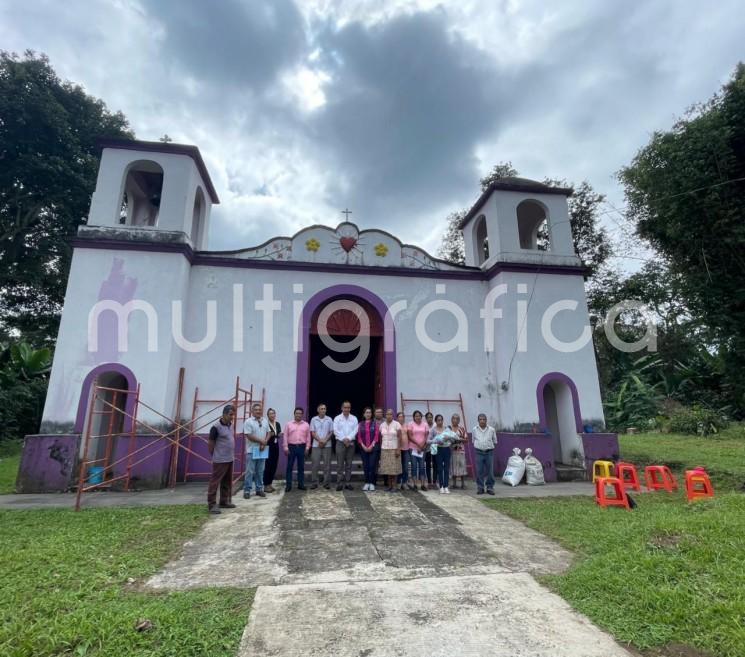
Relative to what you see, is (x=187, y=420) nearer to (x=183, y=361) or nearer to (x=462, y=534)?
(x=183, y=361)

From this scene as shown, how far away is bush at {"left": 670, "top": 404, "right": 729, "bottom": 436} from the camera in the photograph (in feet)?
48.4

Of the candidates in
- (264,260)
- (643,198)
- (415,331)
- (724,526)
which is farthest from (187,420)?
(643,198)

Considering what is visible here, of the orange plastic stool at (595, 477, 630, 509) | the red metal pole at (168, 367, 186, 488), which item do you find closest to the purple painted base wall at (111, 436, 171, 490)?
the red metal pole at (168, 367, 186, 488)

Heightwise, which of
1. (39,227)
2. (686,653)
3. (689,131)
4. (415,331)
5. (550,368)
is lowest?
(686,653)

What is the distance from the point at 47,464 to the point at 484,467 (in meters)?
7.84

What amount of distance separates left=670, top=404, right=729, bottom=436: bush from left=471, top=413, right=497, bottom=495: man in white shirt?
12059 millimetres

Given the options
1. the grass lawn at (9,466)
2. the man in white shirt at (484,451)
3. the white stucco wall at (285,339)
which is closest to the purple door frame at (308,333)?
the white stucco wall at (285,339)

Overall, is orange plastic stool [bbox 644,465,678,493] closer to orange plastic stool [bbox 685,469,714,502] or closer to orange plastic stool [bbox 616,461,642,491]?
orange plastic stool [bbox 616,461,642,491]

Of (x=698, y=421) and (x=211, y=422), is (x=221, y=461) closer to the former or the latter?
(x=211, y=422)

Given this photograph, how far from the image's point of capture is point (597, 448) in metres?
8.80

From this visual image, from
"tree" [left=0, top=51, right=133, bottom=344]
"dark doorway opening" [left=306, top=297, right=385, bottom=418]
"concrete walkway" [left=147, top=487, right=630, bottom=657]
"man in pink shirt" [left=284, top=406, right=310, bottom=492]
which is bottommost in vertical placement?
"concrete walkway" [left=147, top=487, right=630, bottom=657]

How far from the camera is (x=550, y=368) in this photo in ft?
30.6

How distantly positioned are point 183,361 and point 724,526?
895 centimetres

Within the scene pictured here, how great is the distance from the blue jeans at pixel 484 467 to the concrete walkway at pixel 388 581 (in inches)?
56.8
